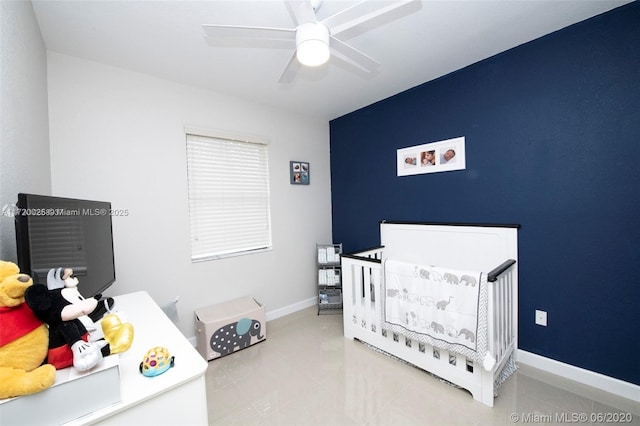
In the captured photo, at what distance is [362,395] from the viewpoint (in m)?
1.76

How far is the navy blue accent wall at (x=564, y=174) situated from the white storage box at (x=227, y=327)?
78.2 inches

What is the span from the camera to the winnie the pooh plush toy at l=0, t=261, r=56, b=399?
1.99 feet

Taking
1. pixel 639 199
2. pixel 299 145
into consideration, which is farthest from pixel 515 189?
pixel 299 145

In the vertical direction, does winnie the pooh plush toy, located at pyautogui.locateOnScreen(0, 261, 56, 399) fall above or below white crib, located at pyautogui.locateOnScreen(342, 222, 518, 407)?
above

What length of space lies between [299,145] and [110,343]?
8.86 feet

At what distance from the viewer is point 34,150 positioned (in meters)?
1.38

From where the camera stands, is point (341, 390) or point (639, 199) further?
point (341, 390)

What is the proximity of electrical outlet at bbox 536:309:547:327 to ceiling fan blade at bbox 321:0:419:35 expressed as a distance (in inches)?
88.4

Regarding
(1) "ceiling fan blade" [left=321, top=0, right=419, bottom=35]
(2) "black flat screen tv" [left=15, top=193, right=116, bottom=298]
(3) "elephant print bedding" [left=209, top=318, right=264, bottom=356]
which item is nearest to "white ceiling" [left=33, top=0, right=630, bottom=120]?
(1) "ceiling fan blade" [left=321, top=0, right=419, bottom=35]

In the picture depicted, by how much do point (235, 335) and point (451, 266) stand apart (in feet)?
6.68

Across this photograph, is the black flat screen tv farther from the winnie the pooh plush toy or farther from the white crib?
the white crib

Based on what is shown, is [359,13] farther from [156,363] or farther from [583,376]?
[583,376]

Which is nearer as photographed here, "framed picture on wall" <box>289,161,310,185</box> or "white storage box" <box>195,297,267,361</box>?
"white storage box" <box>195,297,267,361</box>

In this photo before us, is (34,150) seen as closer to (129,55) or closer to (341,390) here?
(129,55)
